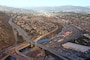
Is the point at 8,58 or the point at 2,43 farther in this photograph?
the point at 2,43

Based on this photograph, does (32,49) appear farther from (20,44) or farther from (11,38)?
(11,38)

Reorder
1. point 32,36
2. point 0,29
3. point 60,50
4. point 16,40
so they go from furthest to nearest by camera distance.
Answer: point 0,29 < point 32,36 < point 16,40 < point 60,50

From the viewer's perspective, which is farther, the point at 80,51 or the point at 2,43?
the point at 2,43

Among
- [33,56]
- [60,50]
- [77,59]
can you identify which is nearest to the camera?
[77,59]

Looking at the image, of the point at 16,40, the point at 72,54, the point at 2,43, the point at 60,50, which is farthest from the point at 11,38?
the point at 72,54

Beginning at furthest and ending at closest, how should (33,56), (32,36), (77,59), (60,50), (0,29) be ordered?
(0,29) → (32,36) → (60,50) → (33,56) → (77,59)

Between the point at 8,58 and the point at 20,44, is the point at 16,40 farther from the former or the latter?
the point at 8,58

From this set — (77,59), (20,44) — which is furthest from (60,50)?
(20,44)

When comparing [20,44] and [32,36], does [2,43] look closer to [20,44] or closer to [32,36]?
[20,44]

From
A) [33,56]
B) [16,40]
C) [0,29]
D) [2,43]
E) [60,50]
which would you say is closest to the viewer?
[33,56]
